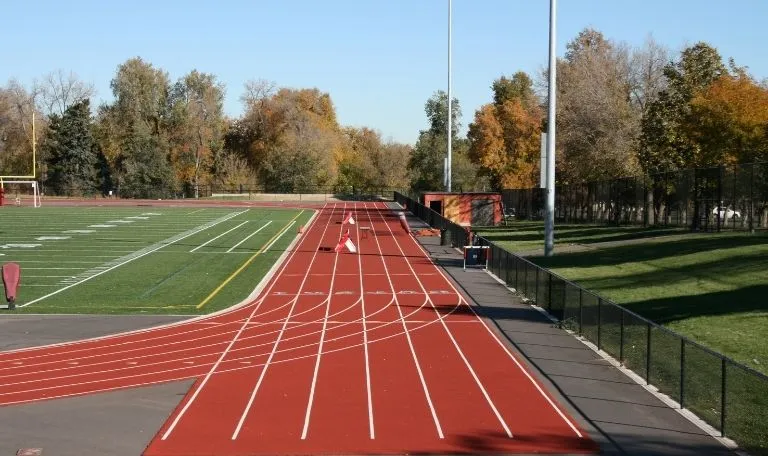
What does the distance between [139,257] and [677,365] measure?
105 feet

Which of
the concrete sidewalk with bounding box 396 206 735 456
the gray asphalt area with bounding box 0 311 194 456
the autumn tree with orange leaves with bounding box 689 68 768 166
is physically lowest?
the gray asphalt area with bounding box 0 311 194 456

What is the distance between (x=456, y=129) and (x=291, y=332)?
4954 inches

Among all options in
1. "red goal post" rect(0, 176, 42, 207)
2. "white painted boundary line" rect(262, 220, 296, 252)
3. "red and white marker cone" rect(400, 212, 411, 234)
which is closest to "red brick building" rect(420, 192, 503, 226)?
"red and white marker cone" rect(400, 212, 411, 234)

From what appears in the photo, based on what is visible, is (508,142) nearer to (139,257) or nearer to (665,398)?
(139,257)

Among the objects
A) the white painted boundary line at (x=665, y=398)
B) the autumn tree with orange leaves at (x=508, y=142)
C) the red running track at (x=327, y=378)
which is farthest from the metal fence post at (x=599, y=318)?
the autumn tree with orange leaves at (x=508, y=142)

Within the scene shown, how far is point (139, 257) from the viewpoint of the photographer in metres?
43.6

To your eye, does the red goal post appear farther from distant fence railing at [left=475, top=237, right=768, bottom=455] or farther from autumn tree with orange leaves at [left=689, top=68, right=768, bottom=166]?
distant fence railing at [left=475, top=237, right=768, bottom=455]

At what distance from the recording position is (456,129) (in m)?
148

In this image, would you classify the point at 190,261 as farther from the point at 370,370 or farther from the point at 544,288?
the point at 370,370

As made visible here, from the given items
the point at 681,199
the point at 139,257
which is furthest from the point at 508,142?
the point at 139,257

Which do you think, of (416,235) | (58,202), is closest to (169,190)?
(58,202)

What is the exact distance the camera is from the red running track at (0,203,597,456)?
47.9 feet

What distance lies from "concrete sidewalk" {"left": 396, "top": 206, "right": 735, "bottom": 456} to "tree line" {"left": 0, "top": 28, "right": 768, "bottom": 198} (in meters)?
43.1

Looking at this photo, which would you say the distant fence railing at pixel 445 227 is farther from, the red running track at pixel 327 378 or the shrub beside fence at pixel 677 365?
the shrub beside fence at pixel 677 365
